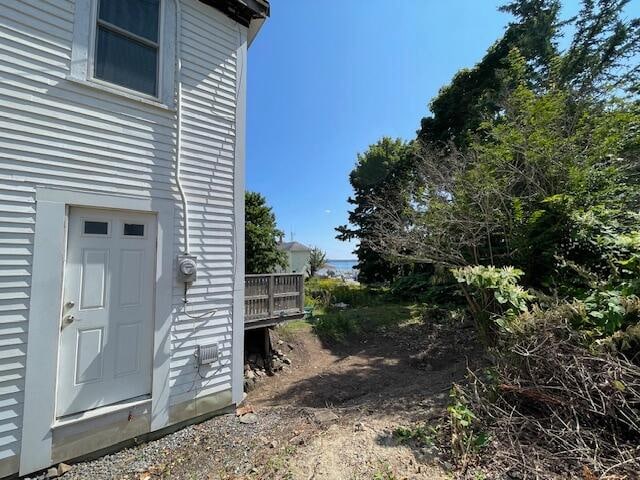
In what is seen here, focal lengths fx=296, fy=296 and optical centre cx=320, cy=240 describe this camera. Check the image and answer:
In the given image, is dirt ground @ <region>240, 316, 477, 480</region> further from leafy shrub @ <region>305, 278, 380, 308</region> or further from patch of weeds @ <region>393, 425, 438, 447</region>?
leafy shrub @ <region>305, 278, 380, 308</region>

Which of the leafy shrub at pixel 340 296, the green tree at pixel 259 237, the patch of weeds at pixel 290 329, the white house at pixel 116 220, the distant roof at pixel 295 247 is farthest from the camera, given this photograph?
the distant roof at pixel 295 247

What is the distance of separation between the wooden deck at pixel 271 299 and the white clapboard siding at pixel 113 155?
192 centimetres

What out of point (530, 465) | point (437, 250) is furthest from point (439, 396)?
point (437, 250)

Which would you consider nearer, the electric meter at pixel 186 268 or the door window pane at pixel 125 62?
the door window pane at pixel 125 62

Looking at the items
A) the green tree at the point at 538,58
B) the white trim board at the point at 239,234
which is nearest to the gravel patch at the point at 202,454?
the white trim board at the point at 239,234

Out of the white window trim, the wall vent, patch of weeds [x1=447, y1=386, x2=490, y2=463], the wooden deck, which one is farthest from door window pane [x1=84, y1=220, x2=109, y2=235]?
patch of weeds [x1=447, y1=386, x2=490, y2=463]

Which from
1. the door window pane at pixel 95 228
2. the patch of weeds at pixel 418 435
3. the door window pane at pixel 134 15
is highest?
the door window pane at pixel 134 15

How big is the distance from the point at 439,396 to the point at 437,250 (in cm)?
276

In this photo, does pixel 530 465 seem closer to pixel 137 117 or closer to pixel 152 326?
pixel 152 326

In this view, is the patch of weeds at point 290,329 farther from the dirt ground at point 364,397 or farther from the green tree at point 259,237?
the green tree at point 259,237

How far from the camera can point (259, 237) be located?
9055 millimetres

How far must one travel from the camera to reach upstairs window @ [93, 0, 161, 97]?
3246mm

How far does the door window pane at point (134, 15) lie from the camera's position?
3.30 metres

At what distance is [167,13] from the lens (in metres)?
3.64
